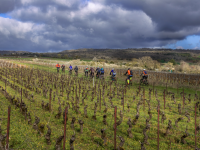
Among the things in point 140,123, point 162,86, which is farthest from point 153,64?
point 140,123

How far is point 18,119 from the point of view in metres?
8.99

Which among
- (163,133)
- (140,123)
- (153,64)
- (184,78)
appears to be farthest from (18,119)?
(153,64)

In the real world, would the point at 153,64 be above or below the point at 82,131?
above

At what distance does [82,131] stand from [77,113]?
2801 millimetres

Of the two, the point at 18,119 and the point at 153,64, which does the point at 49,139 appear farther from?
the point at 153,64

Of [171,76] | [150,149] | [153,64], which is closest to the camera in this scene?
[150,149]

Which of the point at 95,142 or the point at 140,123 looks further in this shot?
the point at 140,123

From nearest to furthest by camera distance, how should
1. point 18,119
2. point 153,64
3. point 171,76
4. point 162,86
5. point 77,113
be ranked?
1. point 18,119
2. point 77,113
3. point 162,86
4. point 171,76
5. point 153,64

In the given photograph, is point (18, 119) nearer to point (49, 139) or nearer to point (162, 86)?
point (49, 139)

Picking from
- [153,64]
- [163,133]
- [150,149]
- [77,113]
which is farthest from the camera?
[153,64]

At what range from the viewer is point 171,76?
24.9 metres

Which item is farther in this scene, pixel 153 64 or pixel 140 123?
pixel 153 64

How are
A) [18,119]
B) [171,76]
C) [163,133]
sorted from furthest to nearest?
[171,76]
[18,119]
[163,133]

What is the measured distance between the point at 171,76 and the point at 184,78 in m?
1.91
